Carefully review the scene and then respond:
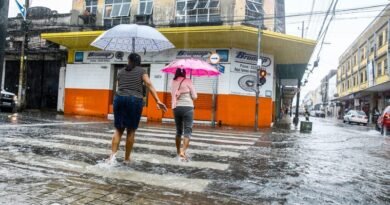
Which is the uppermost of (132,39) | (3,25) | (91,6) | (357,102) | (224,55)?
(91,6)

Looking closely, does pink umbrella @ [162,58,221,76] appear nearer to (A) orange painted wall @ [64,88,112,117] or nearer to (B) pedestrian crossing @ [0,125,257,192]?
(B) pedestrian crossing @ [0,125,257,192]

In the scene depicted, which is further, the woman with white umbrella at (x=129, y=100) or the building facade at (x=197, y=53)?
the building facade at (x=197, y=53)

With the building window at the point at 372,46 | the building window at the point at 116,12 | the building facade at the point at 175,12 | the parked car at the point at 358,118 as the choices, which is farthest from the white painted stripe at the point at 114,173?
the building window at the point at 372,46

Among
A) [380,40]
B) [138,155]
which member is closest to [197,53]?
[138,155]

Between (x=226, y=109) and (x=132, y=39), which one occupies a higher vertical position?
(x=132, y=39)

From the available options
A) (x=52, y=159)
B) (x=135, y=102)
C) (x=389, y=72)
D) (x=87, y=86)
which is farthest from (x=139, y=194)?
(x=389, y=72)

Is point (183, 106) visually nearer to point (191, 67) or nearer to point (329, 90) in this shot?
point (191, 67)

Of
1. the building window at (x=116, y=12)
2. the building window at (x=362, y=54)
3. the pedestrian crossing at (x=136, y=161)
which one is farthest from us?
the building window at (x=362, y=54)

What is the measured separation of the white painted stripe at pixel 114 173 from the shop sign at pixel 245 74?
13.0 metres

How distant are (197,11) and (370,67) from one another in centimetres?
2836

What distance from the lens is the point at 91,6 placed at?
22641 mm

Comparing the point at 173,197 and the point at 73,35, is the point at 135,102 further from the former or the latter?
the point at 73,35

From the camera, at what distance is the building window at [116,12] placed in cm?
2155

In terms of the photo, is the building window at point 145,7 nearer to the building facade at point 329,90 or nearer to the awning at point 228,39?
the awning at point 228,39
